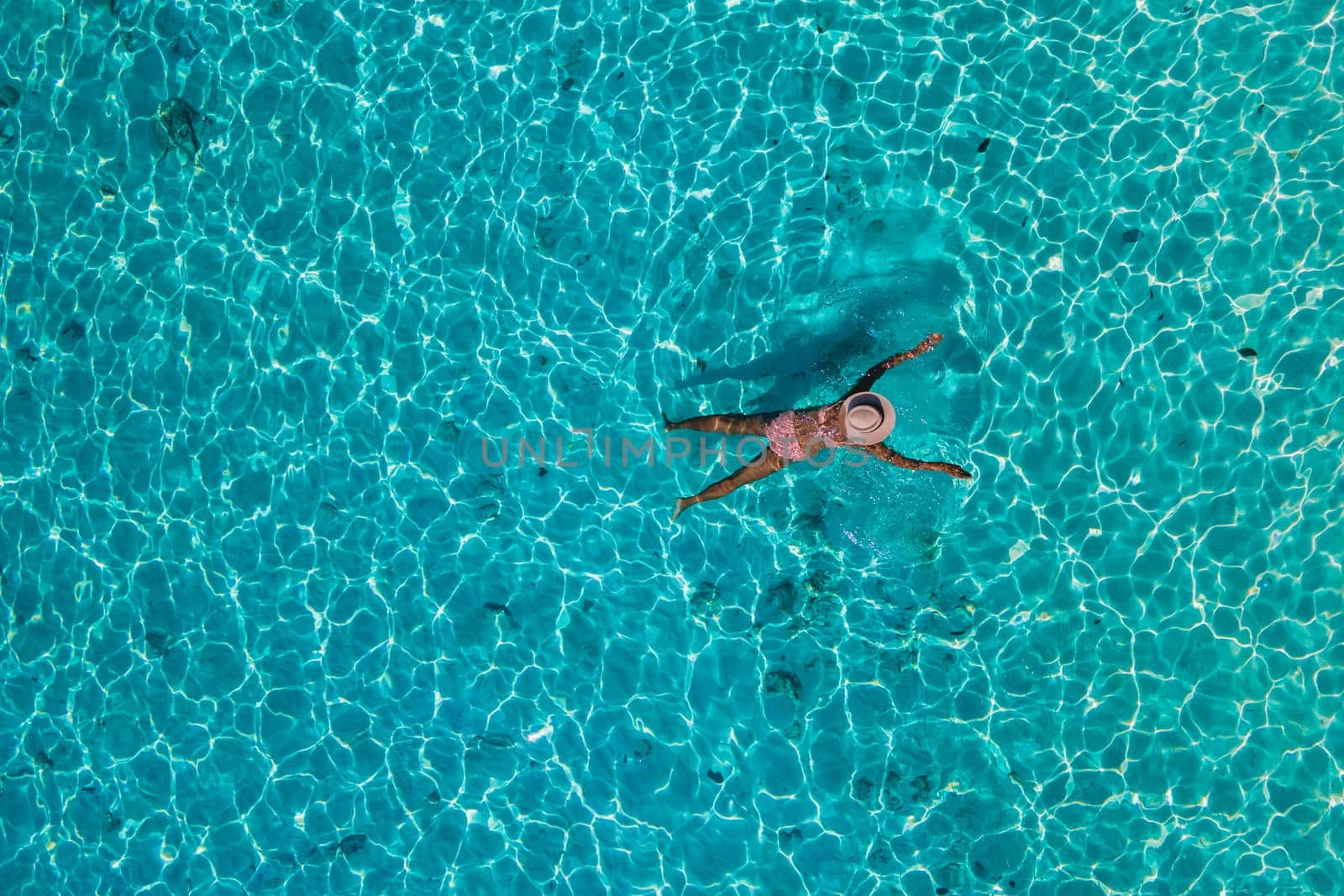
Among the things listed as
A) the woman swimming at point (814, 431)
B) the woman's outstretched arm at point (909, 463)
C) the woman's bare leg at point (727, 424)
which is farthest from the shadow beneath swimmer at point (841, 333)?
the woman's outstretched arm at point (909, 463)

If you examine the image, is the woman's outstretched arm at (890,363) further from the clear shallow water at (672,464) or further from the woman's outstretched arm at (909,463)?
the woman's outstretched arm at (909,463)

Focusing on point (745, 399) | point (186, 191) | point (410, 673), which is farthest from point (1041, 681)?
point (186, 191)

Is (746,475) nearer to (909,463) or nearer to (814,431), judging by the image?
(814,431)

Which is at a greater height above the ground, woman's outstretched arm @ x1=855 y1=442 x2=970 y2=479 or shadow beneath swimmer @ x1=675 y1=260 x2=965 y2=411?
shadow beneath swimmer @ x1=675 y1=260 x2=965 y2=411

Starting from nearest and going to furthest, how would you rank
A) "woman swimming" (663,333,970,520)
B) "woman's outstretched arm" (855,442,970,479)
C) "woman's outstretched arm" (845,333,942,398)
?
"woman swimming" (663,333,970,520) < "woman's outstretched arm" (855,442,970,479) < "woman's outstretched arm" (845,333,942,398)

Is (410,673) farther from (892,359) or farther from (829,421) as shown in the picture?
(892,359)

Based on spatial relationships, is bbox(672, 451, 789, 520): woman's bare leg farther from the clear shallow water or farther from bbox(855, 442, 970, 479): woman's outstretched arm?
bbox(855, 442, 970, 479): woman's outstretched arm

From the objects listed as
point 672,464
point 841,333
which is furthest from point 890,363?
point 672,464

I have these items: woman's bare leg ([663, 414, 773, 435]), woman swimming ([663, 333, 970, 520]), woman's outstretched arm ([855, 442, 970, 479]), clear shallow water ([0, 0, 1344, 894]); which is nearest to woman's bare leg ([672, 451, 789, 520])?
woman swimming ([663, 333, 970, 520])

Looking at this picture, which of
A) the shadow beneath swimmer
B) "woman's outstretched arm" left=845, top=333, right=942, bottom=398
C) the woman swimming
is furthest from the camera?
the shadow beneath swimmer
